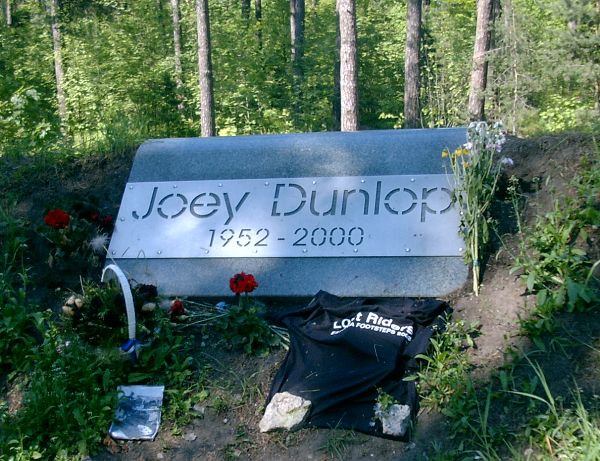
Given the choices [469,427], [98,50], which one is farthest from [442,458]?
[98,50]

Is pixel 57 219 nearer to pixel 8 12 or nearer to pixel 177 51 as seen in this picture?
pixel 177 51

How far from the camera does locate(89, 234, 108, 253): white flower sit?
573 centimetres

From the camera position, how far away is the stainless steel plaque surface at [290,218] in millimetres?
5309

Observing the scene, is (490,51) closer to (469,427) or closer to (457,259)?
(457,259)

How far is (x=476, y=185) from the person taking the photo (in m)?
4.89

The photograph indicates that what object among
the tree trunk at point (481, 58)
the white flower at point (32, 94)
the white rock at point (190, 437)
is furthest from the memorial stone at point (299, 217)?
the tree trunk at point (481, 58)

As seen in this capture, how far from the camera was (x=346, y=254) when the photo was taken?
5316 millimetres

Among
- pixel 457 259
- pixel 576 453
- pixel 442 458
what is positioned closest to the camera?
pixel 576 453

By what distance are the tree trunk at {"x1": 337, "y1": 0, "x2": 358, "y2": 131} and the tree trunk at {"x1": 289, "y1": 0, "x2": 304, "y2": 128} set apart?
5.78 meters

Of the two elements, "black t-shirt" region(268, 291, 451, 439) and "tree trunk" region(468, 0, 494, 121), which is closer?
"black t-shirt" region(268, 291, 451, 439)

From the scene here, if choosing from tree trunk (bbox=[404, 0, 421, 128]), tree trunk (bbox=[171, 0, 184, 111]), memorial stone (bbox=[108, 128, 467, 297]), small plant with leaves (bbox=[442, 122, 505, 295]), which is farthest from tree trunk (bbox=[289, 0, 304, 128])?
small plant with leaves (bbox=[442, 122, 505, 295])

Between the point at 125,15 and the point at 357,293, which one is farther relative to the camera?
the point at 125,15

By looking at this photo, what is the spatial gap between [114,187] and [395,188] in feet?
8.11

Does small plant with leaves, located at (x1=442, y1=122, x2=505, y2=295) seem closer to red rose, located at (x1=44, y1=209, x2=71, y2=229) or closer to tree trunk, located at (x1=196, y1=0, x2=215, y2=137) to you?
red rose, located at (x1=44, y1=209, x2=71, y2=229)
